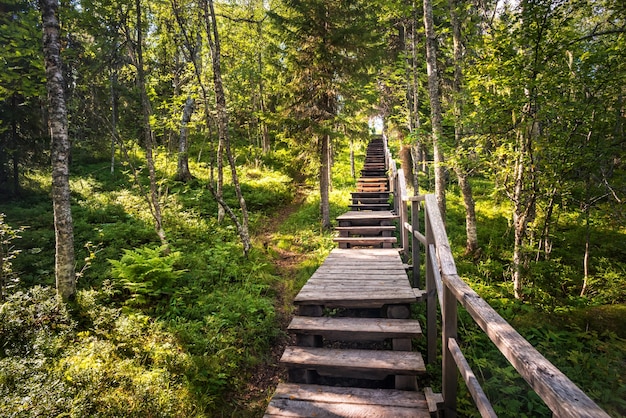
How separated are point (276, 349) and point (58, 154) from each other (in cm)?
544

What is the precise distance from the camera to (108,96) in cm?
1930

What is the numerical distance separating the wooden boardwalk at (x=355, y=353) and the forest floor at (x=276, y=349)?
0.75m

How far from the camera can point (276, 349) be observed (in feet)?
16.4

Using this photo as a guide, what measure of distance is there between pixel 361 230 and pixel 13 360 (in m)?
7.29

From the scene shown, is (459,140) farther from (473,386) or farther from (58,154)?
(58,154)

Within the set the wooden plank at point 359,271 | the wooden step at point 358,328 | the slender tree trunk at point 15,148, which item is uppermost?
the slender tree trunk at point 15,148

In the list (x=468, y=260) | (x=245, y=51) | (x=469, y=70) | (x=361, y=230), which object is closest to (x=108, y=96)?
(x=245, y=51)

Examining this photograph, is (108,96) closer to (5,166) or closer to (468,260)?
(5,166)

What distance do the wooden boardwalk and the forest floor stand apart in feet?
2.48

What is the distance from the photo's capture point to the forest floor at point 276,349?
3939 mm

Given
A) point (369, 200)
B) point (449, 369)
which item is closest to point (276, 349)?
point (449, 369)

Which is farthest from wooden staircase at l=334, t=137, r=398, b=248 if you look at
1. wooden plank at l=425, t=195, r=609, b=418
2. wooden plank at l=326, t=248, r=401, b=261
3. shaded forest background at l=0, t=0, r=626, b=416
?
wooden plank at l=425, t=195, r=609, b=418

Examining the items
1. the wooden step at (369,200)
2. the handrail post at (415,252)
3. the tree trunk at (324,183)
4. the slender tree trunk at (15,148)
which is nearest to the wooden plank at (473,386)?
the handrail post at (415,252)

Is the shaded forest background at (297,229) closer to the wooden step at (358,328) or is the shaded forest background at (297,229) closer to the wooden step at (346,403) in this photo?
the wooden step at (358,328)
